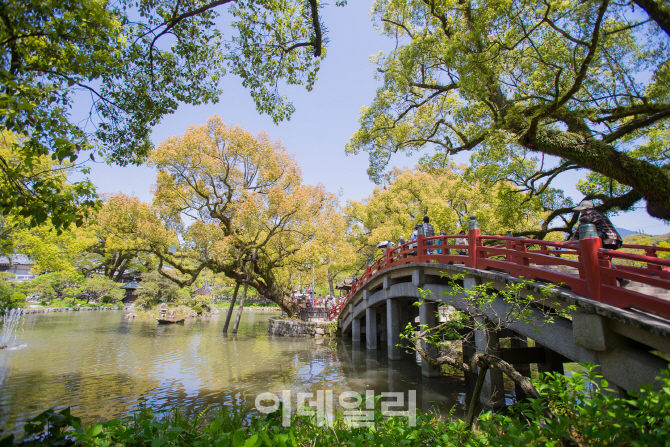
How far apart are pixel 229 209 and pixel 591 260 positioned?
59.1 ft

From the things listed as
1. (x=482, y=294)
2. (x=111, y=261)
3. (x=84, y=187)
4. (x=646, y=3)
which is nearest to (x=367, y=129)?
(x=646, y=3)

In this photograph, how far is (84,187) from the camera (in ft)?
14.5

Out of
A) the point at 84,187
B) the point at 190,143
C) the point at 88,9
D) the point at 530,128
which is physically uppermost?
the point at 190,143

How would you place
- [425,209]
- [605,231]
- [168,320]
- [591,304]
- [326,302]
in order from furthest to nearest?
[326,302], [168,320], [425,209], [605,231], [591,304]

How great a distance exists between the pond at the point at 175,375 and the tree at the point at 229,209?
5101mm

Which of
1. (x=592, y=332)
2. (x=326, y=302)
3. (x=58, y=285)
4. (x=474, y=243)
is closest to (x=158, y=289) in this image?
(x=58, y=285)

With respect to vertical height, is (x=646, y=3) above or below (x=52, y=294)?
above

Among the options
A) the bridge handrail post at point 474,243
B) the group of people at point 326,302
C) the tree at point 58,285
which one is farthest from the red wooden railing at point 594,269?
the tree at point 58,285

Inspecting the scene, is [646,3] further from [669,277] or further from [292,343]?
[292,343]

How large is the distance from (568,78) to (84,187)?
11663mm

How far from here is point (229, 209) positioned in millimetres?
19781

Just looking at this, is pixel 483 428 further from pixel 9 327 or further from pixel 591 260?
pixel 9 327

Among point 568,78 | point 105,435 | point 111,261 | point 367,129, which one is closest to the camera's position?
point 105,435

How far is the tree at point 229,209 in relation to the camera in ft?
60.4
